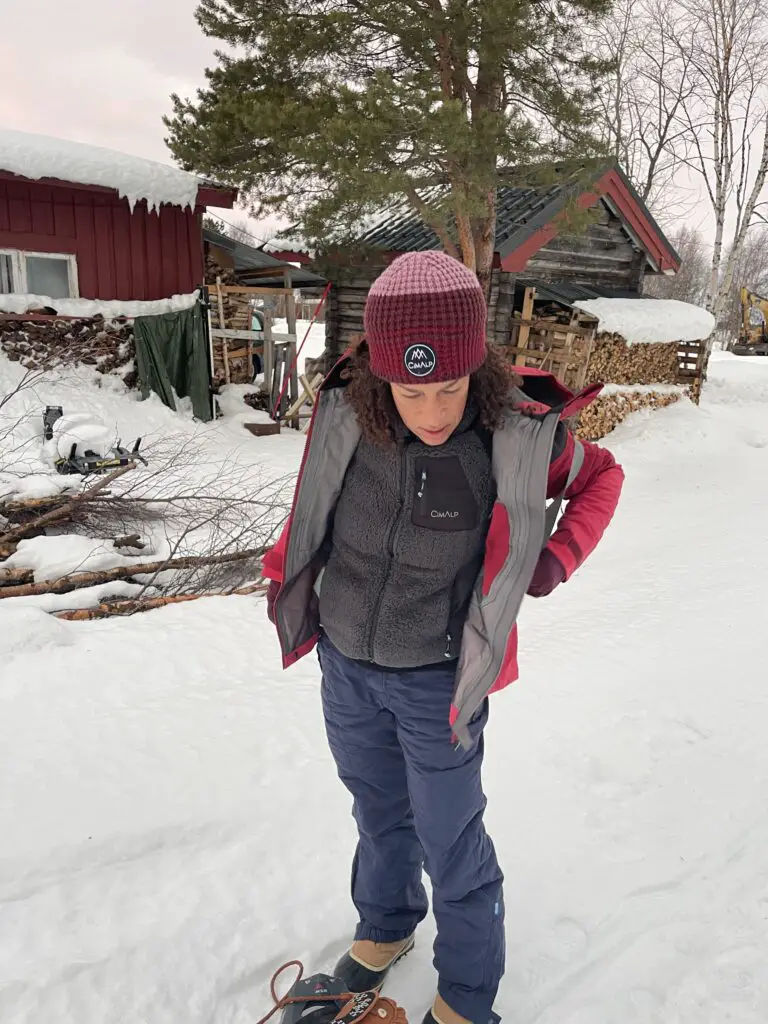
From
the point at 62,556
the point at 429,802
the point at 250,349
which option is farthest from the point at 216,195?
the point at 429,802

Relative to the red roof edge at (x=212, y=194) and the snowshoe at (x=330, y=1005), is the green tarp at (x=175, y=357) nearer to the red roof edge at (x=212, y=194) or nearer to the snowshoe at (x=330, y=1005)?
the red roof edge at (x=212, y=194)

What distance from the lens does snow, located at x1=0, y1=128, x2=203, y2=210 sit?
884cm

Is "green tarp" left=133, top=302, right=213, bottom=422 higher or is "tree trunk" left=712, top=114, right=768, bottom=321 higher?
"tree trunk" left=712, top=114, right=768, bottom=321

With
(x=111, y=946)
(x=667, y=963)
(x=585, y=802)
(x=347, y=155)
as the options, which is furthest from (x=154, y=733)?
(x=347, y=155)

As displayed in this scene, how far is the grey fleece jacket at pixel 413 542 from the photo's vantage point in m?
1.65

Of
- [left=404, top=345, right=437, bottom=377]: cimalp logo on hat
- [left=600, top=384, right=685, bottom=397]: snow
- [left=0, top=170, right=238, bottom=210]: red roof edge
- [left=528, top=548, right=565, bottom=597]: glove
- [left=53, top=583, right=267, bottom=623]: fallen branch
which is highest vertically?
[left=0, top=170, right=238, bottom=210]: red roof edge

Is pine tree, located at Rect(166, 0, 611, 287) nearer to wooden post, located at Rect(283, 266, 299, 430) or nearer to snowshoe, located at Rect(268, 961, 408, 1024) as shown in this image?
wooden post, located at Rect(283, 266, 299, 430)

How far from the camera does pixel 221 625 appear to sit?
164 inches

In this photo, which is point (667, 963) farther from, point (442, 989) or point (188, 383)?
point (188, 383)

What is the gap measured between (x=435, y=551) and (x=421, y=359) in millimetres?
452

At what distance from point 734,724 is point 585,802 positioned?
3.60 feet

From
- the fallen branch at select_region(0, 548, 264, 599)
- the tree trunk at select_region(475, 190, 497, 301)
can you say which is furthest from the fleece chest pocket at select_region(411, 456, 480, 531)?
the tree trunk at select_region(475, 190, 497, 301)

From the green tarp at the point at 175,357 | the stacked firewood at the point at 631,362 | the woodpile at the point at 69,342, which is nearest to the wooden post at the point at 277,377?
the green tarp at the point at 175,357

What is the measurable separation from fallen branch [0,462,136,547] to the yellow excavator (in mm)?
25527
